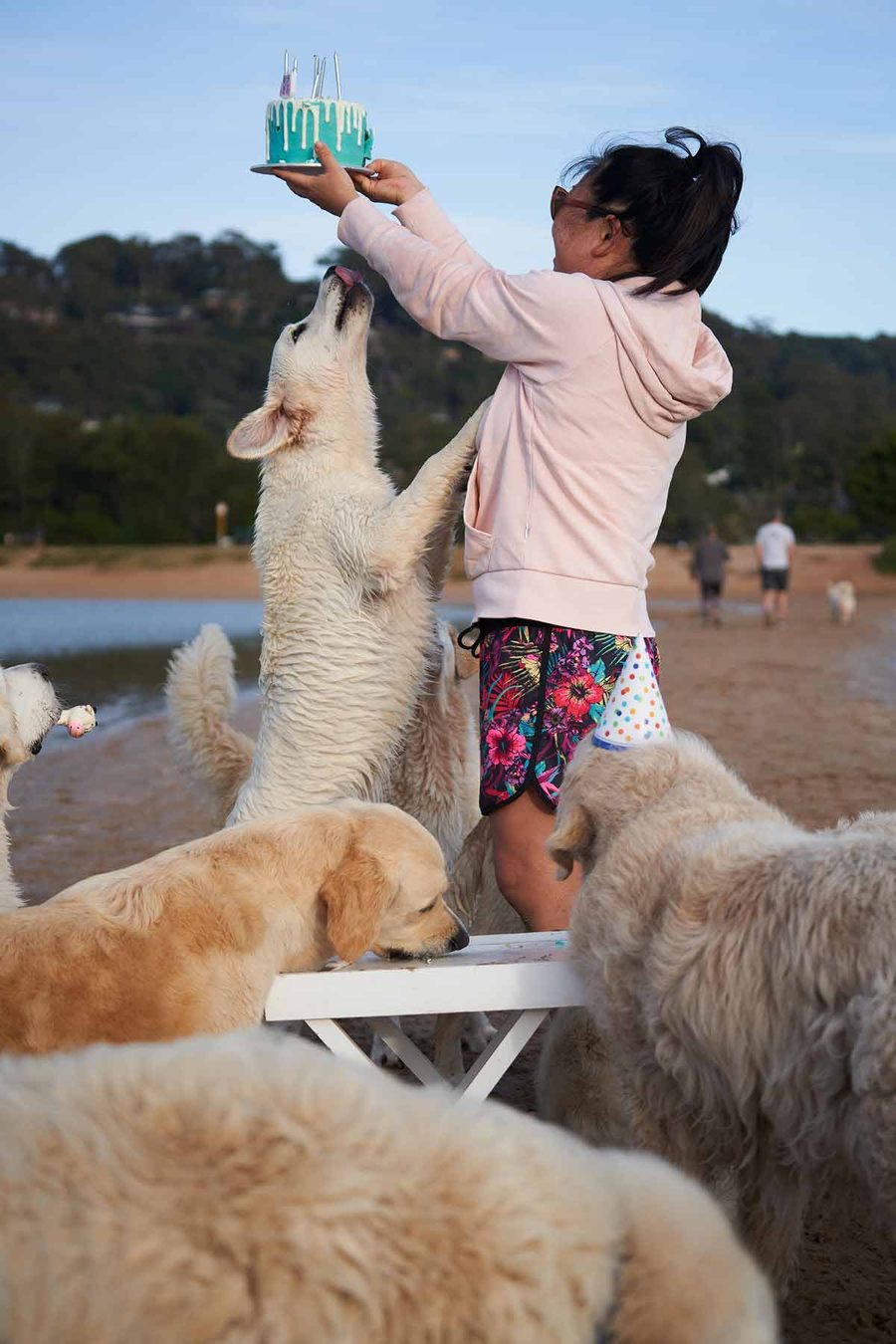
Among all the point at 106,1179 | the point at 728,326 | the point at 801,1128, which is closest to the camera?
the point at 106,1179

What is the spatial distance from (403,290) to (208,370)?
88158mm

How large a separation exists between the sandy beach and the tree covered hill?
525 inches

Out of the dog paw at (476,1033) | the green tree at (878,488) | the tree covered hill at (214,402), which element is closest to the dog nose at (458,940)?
the dog paw at (476,1033)

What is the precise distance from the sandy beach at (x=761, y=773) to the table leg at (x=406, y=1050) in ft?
2.82

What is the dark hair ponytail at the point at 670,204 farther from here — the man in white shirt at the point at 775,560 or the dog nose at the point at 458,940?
the man in white shirt at the point at 775,560

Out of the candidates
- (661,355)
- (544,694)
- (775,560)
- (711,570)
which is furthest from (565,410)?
(711,570)

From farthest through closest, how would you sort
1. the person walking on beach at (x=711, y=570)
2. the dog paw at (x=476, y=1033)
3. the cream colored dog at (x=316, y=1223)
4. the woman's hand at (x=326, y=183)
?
1. the person walking on beach at (x=711, y=570)
2. the dog paw at (x=476, y=1033)
3. the woman's hand at (x=326, y=183)
4. the cream colored dog at (x=316, y=1223)

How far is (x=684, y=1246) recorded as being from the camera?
1.62 metres

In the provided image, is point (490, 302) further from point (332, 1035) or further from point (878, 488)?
point (878, 488)

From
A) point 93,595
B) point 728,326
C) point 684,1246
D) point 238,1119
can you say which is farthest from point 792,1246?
point 728,326

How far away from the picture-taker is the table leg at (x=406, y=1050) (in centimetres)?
391

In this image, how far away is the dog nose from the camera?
11.8ft

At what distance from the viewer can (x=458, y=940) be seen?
3.61 meters

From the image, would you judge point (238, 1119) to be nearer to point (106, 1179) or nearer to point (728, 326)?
point (106, 1179)
